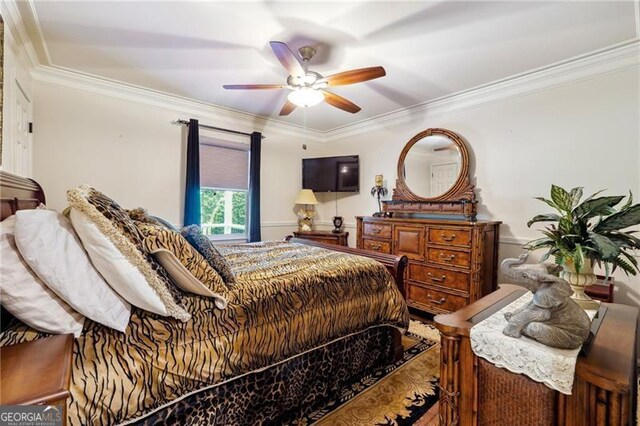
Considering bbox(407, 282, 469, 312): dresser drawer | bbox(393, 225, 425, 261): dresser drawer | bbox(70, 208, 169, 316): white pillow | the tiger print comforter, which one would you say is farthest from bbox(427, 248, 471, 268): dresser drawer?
bbox(70, 208, 169, 316): white pillow

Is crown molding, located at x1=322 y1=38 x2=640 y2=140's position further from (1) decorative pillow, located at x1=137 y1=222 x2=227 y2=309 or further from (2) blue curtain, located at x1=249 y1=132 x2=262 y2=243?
(1) decorative pillow, located at x1=137 y1=222 x2=227 y2=309

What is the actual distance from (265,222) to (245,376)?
320 centimetres

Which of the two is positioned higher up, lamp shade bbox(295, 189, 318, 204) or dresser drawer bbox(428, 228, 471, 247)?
lamp shade bbox(295, 189, 318, 204)

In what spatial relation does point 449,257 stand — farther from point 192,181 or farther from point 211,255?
point 192,181

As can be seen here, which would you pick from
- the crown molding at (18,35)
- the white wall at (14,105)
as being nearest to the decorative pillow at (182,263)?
the white wall at (14,105)

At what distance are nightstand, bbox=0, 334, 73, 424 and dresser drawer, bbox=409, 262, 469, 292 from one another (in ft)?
9.75

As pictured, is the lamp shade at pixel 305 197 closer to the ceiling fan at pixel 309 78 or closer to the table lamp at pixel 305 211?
the table lamp at pixel 305 211

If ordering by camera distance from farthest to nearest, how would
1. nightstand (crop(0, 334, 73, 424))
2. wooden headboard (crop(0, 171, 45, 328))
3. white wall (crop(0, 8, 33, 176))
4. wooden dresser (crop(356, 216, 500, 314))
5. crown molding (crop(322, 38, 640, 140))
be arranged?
wooden dresser (crop(356, 216, 500, 314))
crown molding (crop(322, 38, 640, 140))
white wall (crop(0, 8, 33, 176))
wooden headboard (crop(0, 171, 45, 328))
nightstand (crop(0, 334, 73, 424))

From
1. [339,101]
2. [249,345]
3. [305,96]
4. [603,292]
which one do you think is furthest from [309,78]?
[603,292]

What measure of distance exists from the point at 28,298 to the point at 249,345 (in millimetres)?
827

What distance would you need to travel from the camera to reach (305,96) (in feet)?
8.25

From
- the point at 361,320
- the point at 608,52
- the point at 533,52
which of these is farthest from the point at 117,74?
the point at 608,52

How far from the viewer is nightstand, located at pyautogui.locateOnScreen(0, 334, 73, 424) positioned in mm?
661

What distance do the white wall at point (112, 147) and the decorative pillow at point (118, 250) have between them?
250 cm
